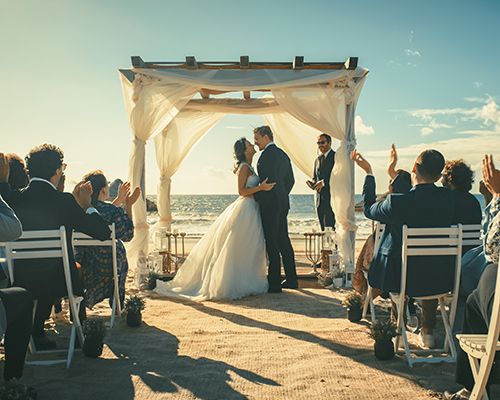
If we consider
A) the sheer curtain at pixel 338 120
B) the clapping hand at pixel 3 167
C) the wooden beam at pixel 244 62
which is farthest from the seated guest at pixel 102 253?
the sheer curtain at pixel 338 120

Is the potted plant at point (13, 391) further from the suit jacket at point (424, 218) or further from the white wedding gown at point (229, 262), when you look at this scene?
the white wedding gown at point (229, 262)

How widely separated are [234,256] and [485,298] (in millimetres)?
3930

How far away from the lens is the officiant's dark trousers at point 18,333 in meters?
3.14

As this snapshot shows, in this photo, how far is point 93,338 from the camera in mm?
4008

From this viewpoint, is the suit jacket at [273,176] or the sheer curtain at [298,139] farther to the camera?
the sheer curtain at [298,139]

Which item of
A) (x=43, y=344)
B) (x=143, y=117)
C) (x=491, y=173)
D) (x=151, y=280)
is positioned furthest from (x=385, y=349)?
(x=143, y=117)

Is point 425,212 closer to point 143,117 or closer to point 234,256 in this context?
point 234,256

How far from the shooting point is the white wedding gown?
21.1 feet

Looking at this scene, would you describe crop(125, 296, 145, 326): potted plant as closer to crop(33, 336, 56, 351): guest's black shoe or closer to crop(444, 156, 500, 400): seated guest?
crop(33, 336, 56, 351): guest's black shoe

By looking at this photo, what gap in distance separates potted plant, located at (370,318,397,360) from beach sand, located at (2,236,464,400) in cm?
7

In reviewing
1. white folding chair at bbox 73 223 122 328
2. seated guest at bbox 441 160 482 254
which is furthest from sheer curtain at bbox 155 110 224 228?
seated guest at bbox 441 160 482 254

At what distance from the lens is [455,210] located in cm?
450

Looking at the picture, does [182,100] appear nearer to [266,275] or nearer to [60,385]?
[266,275]

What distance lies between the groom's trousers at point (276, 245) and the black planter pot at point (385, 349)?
282 cm
